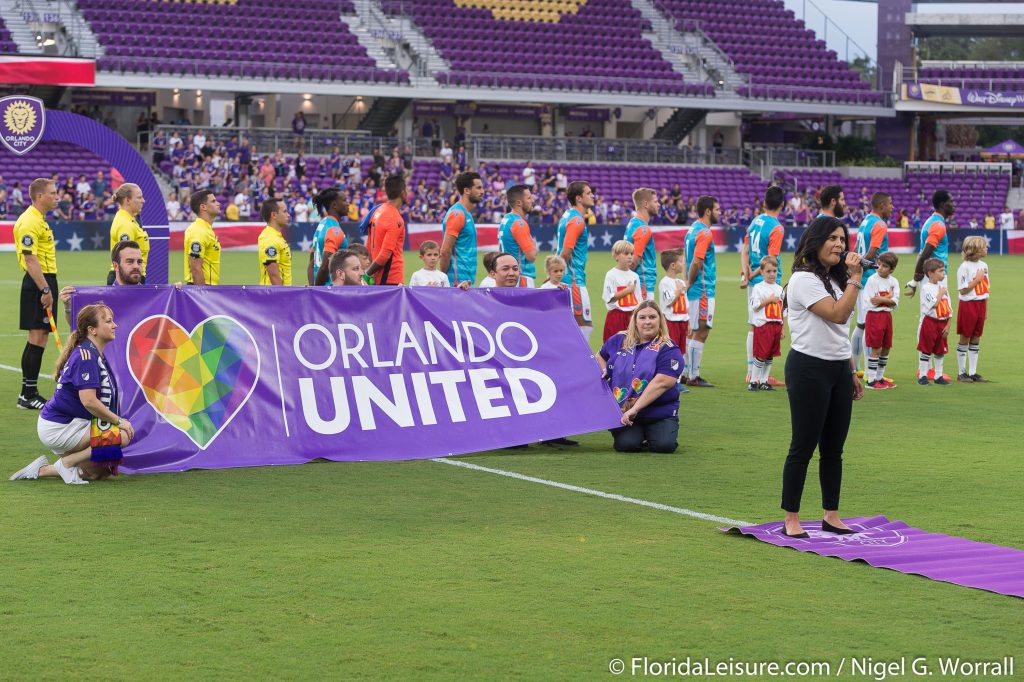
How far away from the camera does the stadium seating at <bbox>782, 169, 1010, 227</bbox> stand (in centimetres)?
A: 5281

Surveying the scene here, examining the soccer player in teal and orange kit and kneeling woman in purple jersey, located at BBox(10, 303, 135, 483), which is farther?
the soccer player in teal and orange kit

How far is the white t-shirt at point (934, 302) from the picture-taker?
48.9 feet

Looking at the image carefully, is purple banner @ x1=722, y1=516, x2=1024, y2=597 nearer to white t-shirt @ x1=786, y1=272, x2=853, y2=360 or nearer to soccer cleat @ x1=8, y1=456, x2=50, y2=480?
white t-shirt @ x1=786, y1=272, x2=853, y2=360

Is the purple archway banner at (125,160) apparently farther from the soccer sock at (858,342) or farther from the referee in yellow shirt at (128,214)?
the soccer sock at (858,342)

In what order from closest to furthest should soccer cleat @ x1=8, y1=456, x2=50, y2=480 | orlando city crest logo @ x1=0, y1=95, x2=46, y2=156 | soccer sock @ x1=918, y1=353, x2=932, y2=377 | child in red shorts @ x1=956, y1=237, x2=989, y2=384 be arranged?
soccer cleat @ x1=8, y1=456, x2=50, y2=480 → orlando city crest logo @ x1=0, y1=95, x2=46, y2=156 → child in red shorts @ x1=956, y1=237, x2=989, y2=384 → soccer sock @ x1=918, y1=353, x2=932, y2=377

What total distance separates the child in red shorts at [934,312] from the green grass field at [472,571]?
14.0ft

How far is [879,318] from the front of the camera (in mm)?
14672

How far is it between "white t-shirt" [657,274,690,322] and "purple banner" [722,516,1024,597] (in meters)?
6.08

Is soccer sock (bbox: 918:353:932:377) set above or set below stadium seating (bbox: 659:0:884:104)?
below

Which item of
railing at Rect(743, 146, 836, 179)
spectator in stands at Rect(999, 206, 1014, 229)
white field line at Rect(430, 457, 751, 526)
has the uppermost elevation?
railing at Rect(743, 146, 836, 179)

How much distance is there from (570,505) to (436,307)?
260 centimetres

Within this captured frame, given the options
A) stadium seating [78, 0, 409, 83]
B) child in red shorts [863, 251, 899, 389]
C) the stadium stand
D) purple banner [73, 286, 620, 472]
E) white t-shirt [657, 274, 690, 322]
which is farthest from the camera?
stadium seating [78, 0, 409, 83]

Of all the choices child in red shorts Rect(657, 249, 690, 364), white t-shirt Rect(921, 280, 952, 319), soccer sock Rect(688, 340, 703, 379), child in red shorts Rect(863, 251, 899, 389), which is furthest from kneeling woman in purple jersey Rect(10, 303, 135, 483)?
white t-shirt Rect(921, 280, 952, 319)

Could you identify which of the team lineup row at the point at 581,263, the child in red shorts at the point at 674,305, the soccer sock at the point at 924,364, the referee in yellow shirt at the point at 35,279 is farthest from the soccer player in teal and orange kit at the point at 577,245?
the referee in yellow shirt at the point at 35,279
